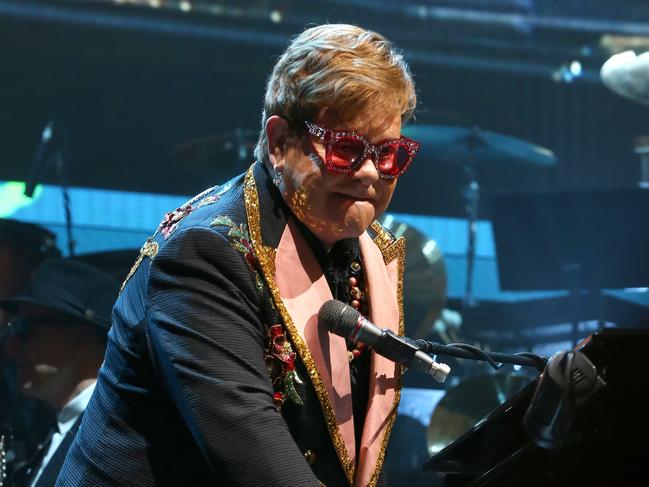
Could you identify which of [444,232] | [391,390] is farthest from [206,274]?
[444,232]

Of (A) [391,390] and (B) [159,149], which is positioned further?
(B) [159,149]

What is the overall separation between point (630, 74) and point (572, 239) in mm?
1031

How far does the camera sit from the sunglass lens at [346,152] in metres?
1.72

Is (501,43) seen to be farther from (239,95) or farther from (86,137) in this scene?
(86,137)

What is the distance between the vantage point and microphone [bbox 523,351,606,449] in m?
1.46

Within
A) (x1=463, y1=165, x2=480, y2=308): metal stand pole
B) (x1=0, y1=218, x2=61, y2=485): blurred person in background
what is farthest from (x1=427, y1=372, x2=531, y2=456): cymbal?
(x1=0, y1=218, x2=61, y2=485): blurred person in background

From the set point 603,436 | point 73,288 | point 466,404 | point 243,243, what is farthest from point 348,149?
point 466,404

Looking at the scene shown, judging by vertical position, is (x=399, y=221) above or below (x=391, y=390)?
below

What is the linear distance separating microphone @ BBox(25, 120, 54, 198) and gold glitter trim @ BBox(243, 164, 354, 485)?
9.89 feet

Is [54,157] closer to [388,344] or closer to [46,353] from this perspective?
[46,353]

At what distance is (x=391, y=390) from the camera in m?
1.92

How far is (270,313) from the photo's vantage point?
174cm

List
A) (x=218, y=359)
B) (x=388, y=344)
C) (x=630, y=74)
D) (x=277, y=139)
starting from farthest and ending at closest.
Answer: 1. (x=630, y=74)
2. (x=277, y=139)
3. (x=388, y=344)
4. (x=218, y=359)

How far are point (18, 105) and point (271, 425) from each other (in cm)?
377
